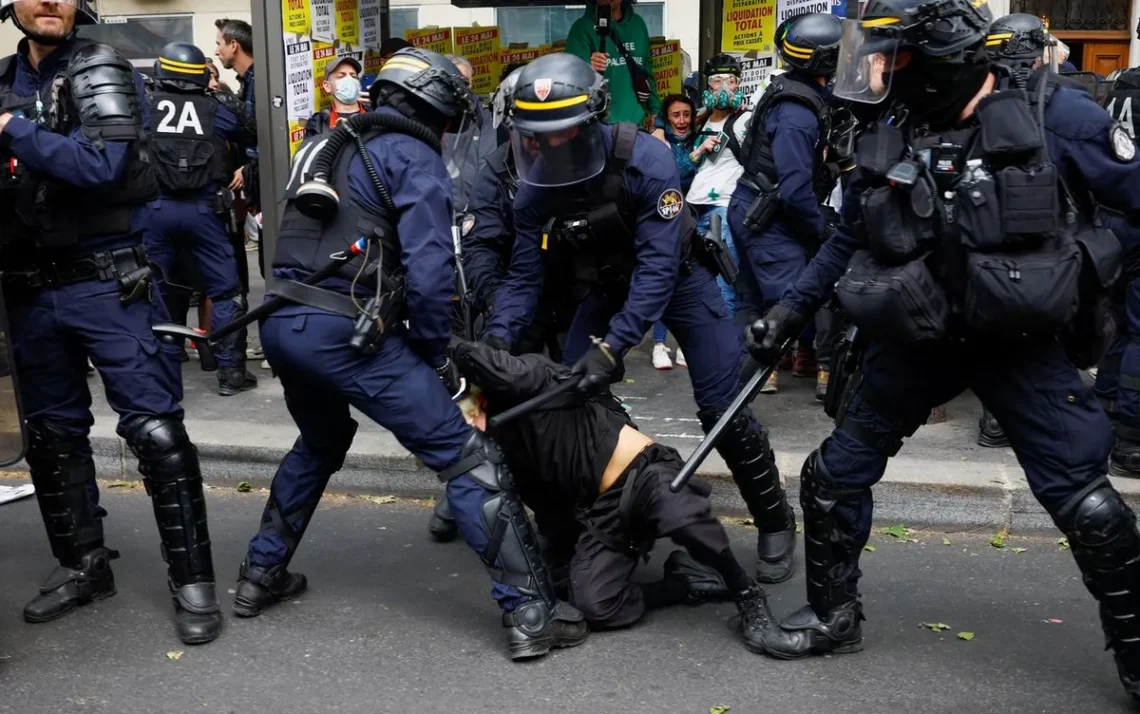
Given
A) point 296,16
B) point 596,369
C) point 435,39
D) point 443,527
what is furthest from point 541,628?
point 435,39

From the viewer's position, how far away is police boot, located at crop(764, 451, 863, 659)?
405cm

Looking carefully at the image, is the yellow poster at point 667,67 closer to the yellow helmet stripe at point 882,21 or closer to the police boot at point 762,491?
the police boot at point 762,491

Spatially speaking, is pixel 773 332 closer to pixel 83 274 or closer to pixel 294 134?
pixel 83 274

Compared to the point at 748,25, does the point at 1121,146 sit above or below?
below

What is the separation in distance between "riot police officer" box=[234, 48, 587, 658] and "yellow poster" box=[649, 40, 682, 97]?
5555mm

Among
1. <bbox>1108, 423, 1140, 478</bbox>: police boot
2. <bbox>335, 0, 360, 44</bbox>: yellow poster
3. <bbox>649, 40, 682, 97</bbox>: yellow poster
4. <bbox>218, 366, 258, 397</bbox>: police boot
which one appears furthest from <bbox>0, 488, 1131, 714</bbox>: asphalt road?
<bbox>649, 40, 682, 97</bbox>: yellow poster

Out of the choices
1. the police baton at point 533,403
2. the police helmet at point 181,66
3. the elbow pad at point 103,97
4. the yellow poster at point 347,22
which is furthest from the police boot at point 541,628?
the yellow poster at point 347,22

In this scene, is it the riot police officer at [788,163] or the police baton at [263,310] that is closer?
the police baton at [263,310]

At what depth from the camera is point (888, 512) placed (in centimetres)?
558

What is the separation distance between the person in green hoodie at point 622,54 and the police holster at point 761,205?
261 centimetres

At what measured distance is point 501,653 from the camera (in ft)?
14.1

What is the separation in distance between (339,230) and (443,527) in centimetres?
155

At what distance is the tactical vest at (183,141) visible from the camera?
24.0 ft

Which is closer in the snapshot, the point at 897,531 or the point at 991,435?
the point at 897,531
